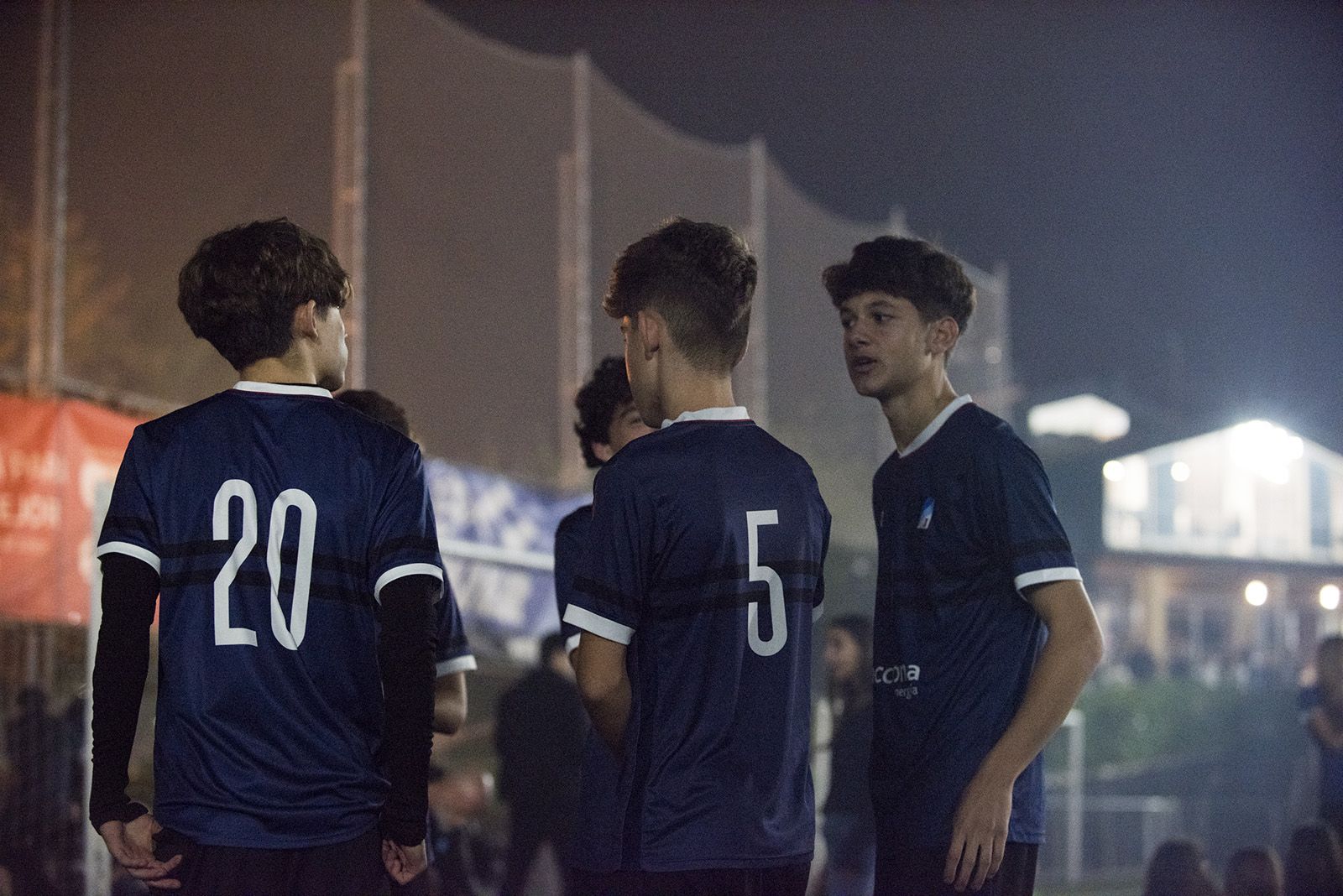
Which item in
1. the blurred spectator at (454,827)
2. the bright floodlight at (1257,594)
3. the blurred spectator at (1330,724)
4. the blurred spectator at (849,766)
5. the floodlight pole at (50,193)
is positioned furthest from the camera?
the bright floodlight at (1257,594)

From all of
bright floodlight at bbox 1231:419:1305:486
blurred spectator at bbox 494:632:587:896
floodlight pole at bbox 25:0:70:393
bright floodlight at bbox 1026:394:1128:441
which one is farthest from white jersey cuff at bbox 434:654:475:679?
bright floodlight at bbox 1026:394:1128:441

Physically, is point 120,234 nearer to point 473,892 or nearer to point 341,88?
point 341,88

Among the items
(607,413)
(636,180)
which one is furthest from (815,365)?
(607,413)

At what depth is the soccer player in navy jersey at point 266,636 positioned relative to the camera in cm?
248

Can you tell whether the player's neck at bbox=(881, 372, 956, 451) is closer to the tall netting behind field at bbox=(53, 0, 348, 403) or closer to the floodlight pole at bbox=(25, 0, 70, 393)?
the floodlight pole at bbox=(25, 0, 70, 393)

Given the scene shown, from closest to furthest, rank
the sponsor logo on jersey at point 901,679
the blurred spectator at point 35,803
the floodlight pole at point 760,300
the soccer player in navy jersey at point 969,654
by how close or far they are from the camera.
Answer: the soccer player in navy jersey at point 969,654 < the sponsor logo on jersey at point 901,679 < the blurred spectator at point 35,803 < the floodlight pole at point 760,300

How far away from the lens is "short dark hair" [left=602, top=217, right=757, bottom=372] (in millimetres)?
2660

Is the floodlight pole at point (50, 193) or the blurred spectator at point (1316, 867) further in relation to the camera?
the floodlight pole at point (50, 193)

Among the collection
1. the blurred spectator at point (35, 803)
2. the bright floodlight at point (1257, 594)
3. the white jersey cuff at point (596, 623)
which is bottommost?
the bright floodlight at point (1257, 594)

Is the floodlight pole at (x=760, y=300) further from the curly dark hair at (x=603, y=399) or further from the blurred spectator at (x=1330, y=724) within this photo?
the curly dark hair at (x=603, y=399)

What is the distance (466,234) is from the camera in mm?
13422

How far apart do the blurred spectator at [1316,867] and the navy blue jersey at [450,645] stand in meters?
4.86

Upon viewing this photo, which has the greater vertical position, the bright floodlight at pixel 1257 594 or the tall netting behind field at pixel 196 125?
the tall netting behind field at pixel 196 125

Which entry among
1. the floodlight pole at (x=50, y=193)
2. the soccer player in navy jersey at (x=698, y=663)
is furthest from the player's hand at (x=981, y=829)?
the floodlight pole at (x=50, y=193)
